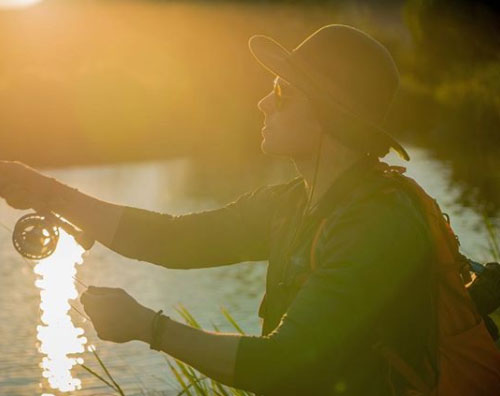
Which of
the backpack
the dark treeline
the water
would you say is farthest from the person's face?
the dark treeline

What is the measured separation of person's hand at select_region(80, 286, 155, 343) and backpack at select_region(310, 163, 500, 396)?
49cm

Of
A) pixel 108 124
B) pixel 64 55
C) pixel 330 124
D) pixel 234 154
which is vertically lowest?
pixel 330 124

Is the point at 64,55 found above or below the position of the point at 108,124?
above

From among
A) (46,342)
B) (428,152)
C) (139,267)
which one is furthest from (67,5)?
(46,342)

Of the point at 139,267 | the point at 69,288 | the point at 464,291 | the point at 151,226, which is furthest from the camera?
the point at 139,267

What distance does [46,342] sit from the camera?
456 inches

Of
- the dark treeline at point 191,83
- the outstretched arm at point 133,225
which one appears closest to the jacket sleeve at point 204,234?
the outstretched arm at point 133,225

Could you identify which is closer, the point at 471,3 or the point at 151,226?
the point at 151,226

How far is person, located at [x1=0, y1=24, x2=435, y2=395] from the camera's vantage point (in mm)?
3146

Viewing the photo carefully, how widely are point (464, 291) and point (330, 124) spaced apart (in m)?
0.59

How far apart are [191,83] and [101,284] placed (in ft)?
120

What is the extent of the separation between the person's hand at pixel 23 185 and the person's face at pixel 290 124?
87 centimetres

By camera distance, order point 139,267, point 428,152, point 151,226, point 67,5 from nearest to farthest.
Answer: point 151,226 < point 139,267 < point 428,152 < point 67,5

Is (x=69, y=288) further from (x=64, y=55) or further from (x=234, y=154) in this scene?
(x=64, y=55)
